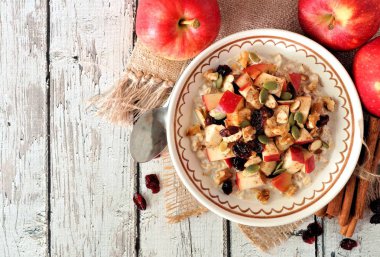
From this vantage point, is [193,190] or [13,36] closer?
[193,190]

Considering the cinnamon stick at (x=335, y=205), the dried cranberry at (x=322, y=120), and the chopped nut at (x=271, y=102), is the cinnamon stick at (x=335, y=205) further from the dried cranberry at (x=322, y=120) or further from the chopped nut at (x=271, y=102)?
the chopped nut at (x=271, y=102)

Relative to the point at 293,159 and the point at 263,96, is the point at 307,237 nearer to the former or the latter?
the point at 293,159

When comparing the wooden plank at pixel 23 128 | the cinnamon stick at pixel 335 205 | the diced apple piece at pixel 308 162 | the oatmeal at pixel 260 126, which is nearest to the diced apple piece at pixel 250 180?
the oatmeal at pixel 260 126

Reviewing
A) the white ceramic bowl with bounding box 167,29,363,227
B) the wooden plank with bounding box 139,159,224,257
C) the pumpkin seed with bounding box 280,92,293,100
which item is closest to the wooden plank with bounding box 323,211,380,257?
the white ceramic bowl with bounding box 167,29,363,227

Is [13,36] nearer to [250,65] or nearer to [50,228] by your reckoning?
[50,228]

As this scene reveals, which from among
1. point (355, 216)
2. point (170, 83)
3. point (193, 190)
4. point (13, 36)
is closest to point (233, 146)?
point (193, 190)
